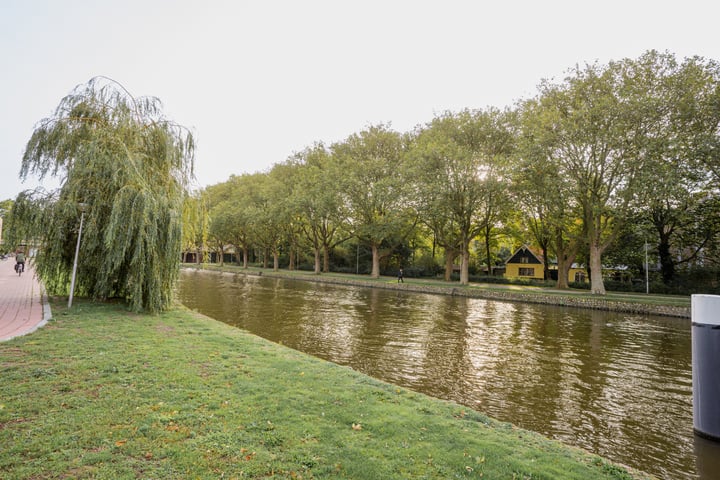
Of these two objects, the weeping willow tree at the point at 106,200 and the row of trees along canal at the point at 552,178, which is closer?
the weeping willow tree at the point at 106,200

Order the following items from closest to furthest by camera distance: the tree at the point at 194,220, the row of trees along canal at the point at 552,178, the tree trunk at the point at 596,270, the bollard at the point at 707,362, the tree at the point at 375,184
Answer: the bollard at the point at 707,362 → the tree at the point at 194,220 → the row of trees along canal at the point at 552,178 → the tree trunk at the point at 596,270 → the tree at the point at 375,184

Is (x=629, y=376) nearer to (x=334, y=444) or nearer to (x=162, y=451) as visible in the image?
(x=334, y=444)

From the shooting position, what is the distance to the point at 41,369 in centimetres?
619

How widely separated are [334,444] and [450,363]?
6.82 m

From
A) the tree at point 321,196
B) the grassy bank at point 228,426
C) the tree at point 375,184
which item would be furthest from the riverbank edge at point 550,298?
the grassy bank at point 228,426

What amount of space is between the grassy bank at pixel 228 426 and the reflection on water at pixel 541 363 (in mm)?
1820

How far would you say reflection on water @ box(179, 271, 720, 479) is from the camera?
6.43 m

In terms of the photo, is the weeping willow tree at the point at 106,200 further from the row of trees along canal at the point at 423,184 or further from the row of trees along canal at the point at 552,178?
the row of trees along canal at the point at 552,178

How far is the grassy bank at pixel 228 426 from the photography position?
379 centimetres

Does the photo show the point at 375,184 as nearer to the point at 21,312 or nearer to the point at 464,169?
the point at 464,169

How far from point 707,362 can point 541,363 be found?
18.7 ft

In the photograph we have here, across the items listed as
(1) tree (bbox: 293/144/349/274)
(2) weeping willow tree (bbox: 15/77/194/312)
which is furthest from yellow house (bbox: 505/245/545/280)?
(2) weeping willow tree (bbox: 15/77/194/312)

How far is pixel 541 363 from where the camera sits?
36.1ft

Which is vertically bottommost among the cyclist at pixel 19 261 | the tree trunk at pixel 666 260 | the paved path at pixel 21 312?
the paved path at pixel 21 312
